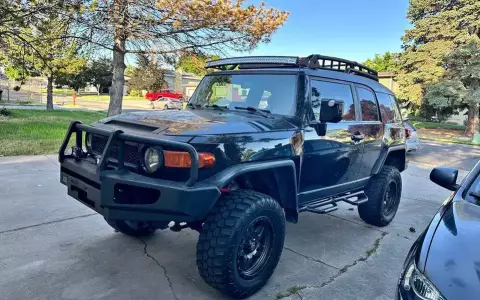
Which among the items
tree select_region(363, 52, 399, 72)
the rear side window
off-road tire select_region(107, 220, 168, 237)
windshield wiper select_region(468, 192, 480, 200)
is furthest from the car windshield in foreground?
tree select_region(363, 52, 399, 72)

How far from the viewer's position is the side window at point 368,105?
464 centimetres

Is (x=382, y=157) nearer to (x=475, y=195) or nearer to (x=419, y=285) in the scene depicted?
(x=475, y=195)

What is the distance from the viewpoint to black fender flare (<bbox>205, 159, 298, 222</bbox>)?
275cm

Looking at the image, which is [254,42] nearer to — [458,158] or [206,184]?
[458,158]

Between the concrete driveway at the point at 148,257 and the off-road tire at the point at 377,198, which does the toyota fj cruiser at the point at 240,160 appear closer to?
the off-road tire at the point at 377,198

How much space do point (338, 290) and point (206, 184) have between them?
63.8 inches

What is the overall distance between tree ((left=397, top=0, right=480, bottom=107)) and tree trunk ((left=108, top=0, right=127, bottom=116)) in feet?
64.7

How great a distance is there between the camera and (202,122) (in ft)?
10.3

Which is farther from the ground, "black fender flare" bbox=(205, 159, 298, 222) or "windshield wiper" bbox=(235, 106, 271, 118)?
"windshield wiper" bbox=(235, 106, 271, 118)

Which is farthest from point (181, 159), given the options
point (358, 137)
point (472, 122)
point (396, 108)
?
point (472, 122)

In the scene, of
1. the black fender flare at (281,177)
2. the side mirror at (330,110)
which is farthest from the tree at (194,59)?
the black fender flare at (281,177)

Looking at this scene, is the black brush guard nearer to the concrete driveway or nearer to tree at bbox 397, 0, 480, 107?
the concrete driveway

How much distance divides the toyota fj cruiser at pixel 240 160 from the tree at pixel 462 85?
19941 millimetres

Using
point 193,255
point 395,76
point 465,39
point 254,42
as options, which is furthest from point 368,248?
point 395,76
